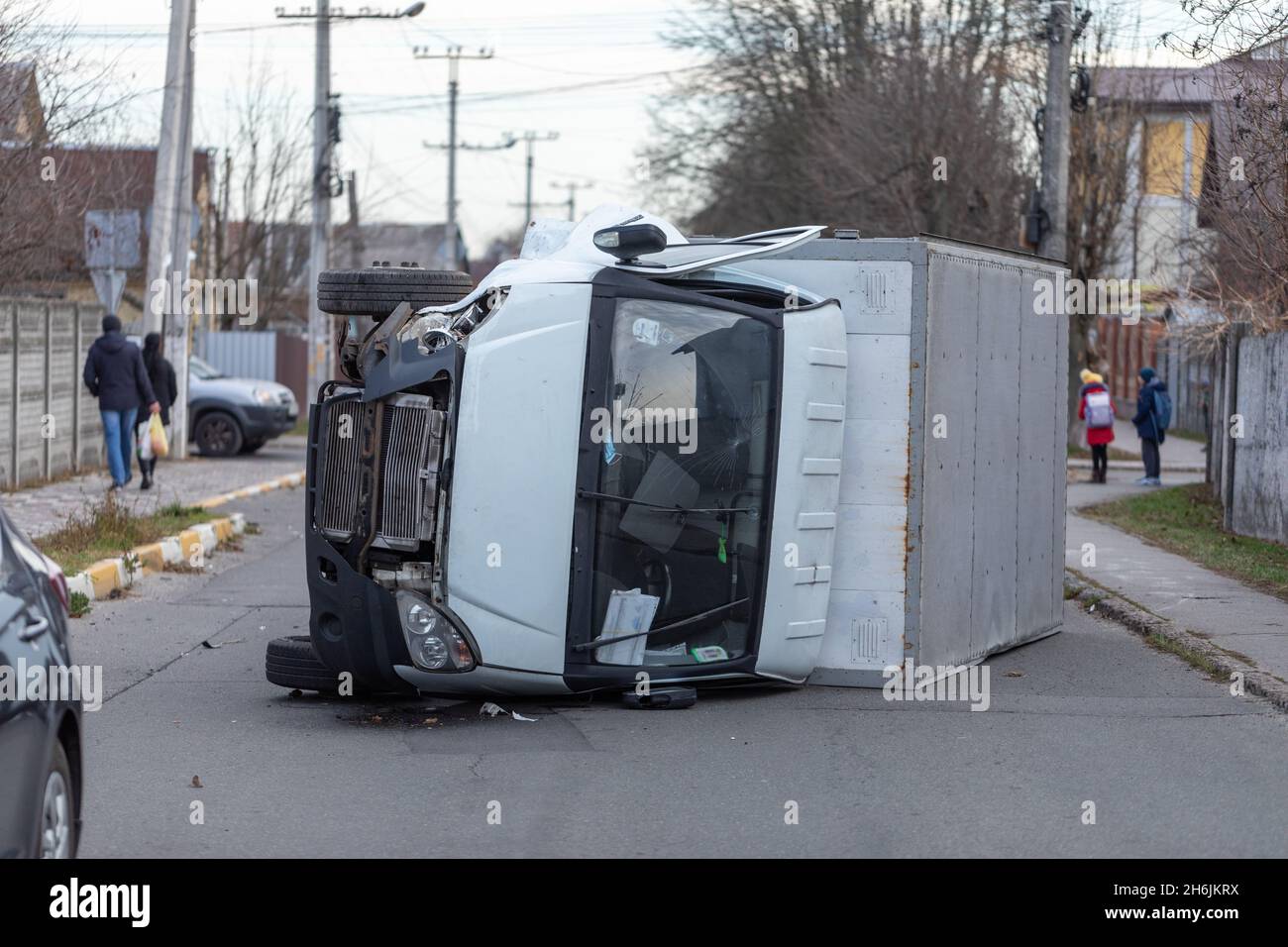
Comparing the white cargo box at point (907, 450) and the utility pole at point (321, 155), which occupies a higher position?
the utility pole at point (321, 155)

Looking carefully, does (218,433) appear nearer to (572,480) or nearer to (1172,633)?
(1172,633)

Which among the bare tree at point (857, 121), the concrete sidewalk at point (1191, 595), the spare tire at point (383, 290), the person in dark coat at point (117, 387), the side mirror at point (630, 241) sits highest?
the bare tree at point (857, 121)

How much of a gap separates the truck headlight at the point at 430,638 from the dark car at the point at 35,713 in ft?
8.75

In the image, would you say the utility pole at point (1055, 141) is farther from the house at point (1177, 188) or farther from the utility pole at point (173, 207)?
the utility pole at point (173, 207)

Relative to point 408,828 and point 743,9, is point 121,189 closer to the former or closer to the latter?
point 408,828

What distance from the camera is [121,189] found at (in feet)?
72.6

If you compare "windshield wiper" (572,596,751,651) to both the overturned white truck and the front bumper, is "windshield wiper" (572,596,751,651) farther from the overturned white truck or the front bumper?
the front bumper

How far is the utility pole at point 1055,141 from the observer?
19.4m

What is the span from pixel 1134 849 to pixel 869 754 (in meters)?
1.71

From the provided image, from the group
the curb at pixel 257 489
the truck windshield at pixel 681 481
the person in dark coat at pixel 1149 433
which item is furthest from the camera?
the person in dark coat at pixel 1149 433

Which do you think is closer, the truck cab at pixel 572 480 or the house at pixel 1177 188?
the truck cab at pixel 572 480

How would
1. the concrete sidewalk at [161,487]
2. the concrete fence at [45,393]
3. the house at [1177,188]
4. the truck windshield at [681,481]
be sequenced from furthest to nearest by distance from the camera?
the concrete fence at [45,393], the concrete sidewalk at [161,487], the house at [1177,188], the truck windshield at [681,481]

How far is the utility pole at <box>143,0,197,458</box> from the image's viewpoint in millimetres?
22938

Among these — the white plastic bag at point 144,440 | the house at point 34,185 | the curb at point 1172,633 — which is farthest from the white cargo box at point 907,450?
the white plastic bag at point 144,440
